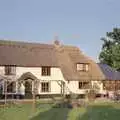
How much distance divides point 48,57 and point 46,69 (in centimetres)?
309

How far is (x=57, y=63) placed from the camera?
212 feet

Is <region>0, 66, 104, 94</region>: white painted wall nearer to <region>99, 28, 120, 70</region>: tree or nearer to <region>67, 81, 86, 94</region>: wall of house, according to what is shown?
<region>67, 81, 86, 94</region>: wall of house

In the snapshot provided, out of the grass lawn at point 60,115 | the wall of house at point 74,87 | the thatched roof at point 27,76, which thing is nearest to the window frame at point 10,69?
the thatched roof at point 27,76

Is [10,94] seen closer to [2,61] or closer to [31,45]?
Result: [2,61]

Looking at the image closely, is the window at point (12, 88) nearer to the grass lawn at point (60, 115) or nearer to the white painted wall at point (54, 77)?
the white painted wall at point (54, 77)

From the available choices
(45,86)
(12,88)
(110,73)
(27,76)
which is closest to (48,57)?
(45,86)

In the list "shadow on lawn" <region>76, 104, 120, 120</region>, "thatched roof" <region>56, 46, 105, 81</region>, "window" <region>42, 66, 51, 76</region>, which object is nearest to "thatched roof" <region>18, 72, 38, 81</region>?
"window" <region>42, 66, 51, 76</region>

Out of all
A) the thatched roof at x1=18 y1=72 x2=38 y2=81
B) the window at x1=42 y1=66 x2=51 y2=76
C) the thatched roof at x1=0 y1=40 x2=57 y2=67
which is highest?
the thatched roof at x1=0 y1=40 x2=57 y2=67

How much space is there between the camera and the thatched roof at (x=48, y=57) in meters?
62.1

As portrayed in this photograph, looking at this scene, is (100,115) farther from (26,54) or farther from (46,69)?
(26,54)

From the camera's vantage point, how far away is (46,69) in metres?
63.0

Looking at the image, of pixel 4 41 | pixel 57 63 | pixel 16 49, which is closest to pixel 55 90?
pixel 57 63

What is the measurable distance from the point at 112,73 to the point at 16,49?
19371 millimetres

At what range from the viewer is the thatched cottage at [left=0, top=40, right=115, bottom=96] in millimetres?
60219
